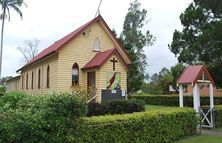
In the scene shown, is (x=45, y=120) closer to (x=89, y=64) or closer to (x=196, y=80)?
(x=196, y=80)

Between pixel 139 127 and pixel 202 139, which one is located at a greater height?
pixel 139 127

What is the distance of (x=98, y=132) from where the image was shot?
1059 centimetres

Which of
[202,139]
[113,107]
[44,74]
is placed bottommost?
[202,139]

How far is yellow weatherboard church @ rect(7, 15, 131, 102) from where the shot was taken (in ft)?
76.3

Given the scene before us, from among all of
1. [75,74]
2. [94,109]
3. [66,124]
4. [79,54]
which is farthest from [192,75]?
[75,74]

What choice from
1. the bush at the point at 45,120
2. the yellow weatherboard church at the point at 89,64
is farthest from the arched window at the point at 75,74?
the bush at the point at 45,120

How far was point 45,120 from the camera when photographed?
31.1 feet

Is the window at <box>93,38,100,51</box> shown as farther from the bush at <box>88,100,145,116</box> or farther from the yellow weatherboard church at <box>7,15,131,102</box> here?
the bush at <box>88,100,145,116</box>

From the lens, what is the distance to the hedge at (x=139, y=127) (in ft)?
34.1

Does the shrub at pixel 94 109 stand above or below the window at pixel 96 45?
below

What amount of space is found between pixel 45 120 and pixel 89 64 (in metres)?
15.1

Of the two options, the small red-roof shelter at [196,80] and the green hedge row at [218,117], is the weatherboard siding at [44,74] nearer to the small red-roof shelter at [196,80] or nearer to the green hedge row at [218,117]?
the small red-roof shelter at [196,80]

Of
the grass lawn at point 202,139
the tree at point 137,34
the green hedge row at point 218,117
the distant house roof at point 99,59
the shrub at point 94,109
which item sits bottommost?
the grass lawn at point 202,139

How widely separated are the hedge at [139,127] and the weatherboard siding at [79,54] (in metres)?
9.62
